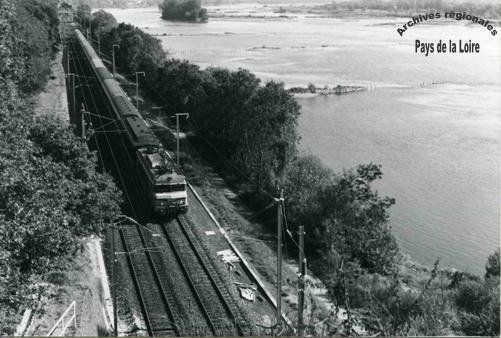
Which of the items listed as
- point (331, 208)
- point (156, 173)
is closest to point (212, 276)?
point (156, 173)

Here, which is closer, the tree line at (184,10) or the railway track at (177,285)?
the railway track at (177,285)

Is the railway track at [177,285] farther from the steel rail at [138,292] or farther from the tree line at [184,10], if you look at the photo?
the tree line at [184,10]

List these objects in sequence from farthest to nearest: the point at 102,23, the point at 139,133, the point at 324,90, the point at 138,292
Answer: the point at 102,23 → the point at 324,90 → the point at 139,133 → the point at 138,292

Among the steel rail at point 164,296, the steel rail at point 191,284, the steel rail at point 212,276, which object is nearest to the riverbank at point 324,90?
the steel rail at point 212,276

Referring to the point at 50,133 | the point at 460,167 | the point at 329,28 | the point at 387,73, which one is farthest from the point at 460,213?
the point at 329,28

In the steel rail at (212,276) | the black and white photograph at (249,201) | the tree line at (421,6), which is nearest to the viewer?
the black and white photograph at (249,201)

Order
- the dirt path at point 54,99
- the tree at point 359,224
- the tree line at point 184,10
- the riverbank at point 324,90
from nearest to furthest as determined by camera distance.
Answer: the tree at point 359,224 < the dirt path at point 54,99 < the riverbank at point 324,90 < the tree line at point 184,10

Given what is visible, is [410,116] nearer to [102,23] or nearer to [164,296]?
[164,296]
